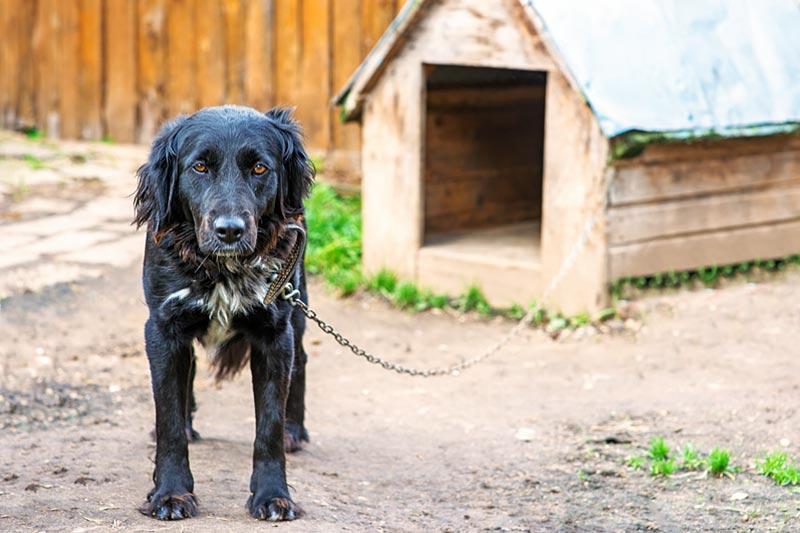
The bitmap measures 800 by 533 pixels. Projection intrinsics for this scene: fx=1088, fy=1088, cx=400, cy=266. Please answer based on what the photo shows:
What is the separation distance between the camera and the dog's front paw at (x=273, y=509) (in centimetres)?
364

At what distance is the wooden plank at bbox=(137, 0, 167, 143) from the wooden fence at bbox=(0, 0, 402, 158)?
0.04ft

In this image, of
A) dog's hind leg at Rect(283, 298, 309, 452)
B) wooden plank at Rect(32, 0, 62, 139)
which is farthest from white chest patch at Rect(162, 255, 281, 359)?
wooden plank at Rect(32, 0, 62, 139)

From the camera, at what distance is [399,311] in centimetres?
727

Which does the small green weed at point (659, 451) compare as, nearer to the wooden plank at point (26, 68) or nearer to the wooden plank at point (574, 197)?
the wooden plank at point (574, 197)

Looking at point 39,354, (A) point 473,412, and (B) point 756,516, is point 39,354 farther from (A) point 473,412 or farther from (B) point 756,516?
(B) point 756,516

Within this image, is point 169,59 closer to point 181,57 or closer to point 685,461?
point 181,57

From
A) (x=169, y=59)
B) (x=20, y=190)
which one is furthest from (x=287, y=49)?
(x=20, y=190)

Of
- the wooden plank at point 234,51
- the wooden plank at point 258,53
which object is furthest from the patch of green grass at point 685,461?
the wooden plank at point 234,51

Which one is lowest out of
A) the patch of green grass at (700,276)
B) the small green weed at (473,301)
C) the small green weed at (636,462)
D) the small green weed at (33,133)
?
the small green weed at (636,462)

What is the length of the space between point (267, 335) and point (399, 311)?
11.4 feet

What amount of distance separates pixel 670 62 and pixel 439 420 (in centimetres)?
281

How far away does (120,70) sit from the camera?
11.4 metres

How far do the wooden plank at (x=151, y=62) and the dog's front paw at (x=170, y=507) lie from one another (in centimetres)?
805

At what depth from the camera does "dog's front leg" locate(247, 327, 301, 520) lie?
3.70 metres
